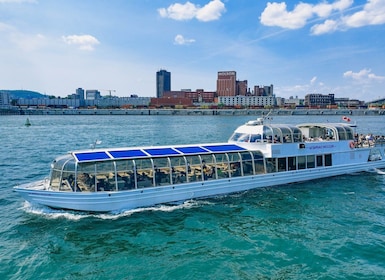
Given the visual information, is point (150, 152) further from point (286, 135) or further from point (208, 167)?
point (286, 135)

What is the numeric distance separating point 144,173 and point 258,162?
34.0 feet

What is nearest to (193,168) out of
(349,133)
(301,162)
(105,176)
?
(105,176)

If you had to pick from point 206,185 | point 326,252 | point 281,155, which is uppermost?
point 281,155

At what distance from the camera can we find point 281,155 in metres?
28.1

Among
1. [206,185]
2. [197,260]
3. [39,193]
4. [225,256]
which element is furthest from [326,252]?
[39,193]

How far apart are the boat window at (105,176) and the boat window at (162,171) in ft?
10.2

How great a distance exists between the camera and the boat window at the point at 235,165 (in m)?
25.6

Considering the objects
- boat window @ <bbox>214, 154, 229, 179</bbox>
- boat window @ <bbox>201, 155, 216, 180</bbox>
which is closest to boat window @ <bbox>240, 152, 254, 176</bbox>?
boat window @ <bbox>214, 154, 229, 179</bbox>

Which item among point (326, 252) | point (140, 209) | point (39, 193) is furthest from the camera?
point (140, 209)

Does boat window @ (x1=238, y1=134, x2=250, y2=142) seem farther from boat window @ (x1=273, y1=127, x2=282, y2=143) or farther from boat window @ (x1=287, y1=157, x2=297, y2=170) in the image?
boat window @ (x1=287, y1=157, x2=297, y2=170)

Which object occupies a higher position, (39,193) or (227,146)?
(227,146)

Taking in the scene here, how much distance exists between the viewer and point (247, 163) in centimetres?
2647

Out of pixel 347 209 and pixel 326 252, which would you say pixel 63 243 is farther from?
pixel 347 209

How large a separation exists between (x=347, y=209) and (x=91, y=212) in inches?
739
